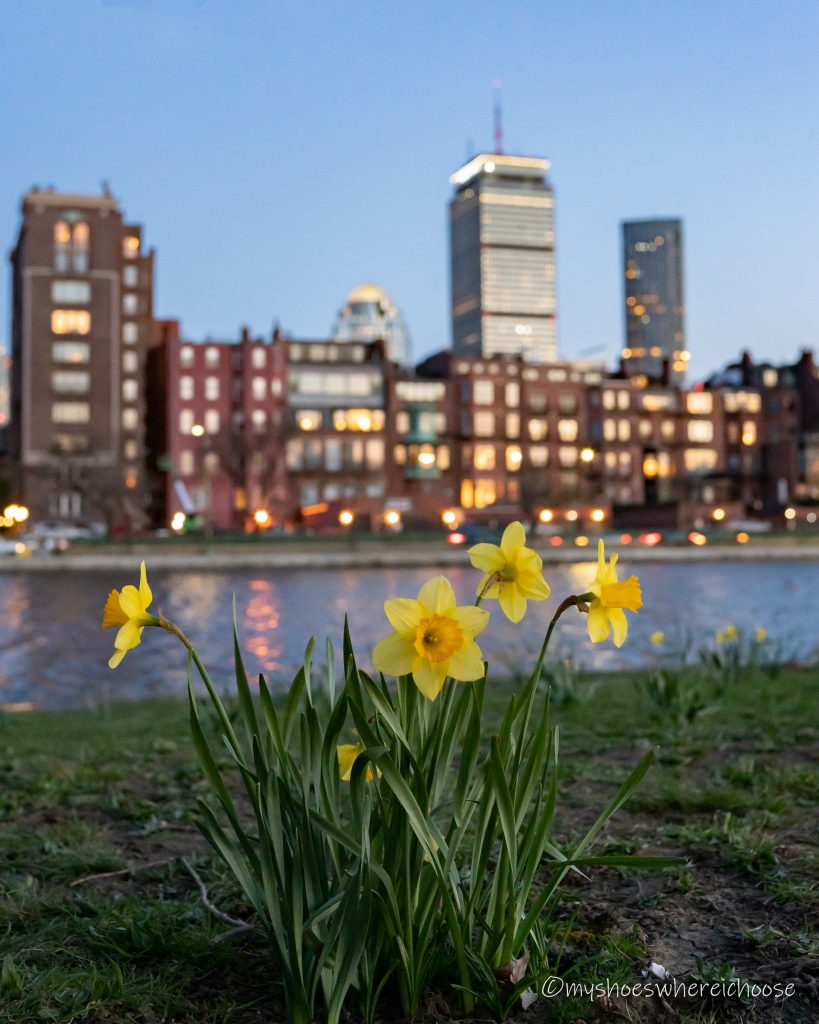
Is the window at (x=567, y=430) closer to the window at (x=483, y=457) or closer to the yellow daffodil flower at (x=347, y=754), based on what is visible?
the window at (x=483, y=457)

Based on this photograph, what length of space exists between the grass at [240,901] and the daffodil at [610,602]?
2.69ft

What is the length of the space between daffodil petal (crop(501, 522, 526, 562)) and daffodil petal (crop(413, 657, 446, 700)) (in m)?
0.36

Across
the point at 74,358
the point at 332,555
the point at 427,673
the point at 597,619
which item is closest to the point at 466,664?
the point at 427,673

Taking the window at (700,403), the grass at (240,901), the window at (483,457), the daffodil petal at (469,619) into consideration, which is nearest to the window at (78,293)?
the window at (483,457)

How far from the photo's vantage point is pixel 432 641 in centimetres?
211

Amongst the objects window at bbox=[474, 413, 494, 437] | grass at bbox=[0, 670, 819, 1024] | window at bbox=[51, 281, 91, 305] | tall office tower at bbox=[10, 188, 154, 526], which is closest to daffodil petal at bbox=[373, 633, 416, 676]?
grass at bbox=[0, 670, 819, 1024]

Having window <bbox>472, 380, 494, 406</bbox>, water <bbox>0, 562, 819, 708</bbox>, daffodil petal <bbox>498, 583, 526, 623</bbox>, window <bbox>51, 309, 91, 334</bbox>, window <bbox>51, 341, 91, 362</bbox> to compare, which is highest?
window <bbox>51, 309, 91, 334</bbox>

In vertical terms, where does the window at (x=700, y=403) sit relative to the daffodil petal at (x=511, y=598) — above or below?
above

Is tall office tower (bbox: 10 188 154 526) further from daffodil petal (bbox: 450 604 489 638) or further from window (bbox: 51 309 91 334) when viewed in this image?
daffodil petal (bbox: 450 604 489 638)

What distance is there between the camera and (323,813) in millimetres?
2479

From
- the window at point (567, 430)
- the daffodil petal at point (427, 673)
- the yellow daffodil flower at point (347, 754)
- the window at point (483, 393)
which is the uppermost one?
the window at point (483, 393)

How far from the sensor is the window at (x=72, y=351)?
285 feet

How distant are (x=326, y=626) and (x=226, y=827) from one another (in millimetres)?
20498

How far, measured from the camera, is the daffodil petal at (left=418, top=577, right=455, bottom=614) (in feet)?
6.97
